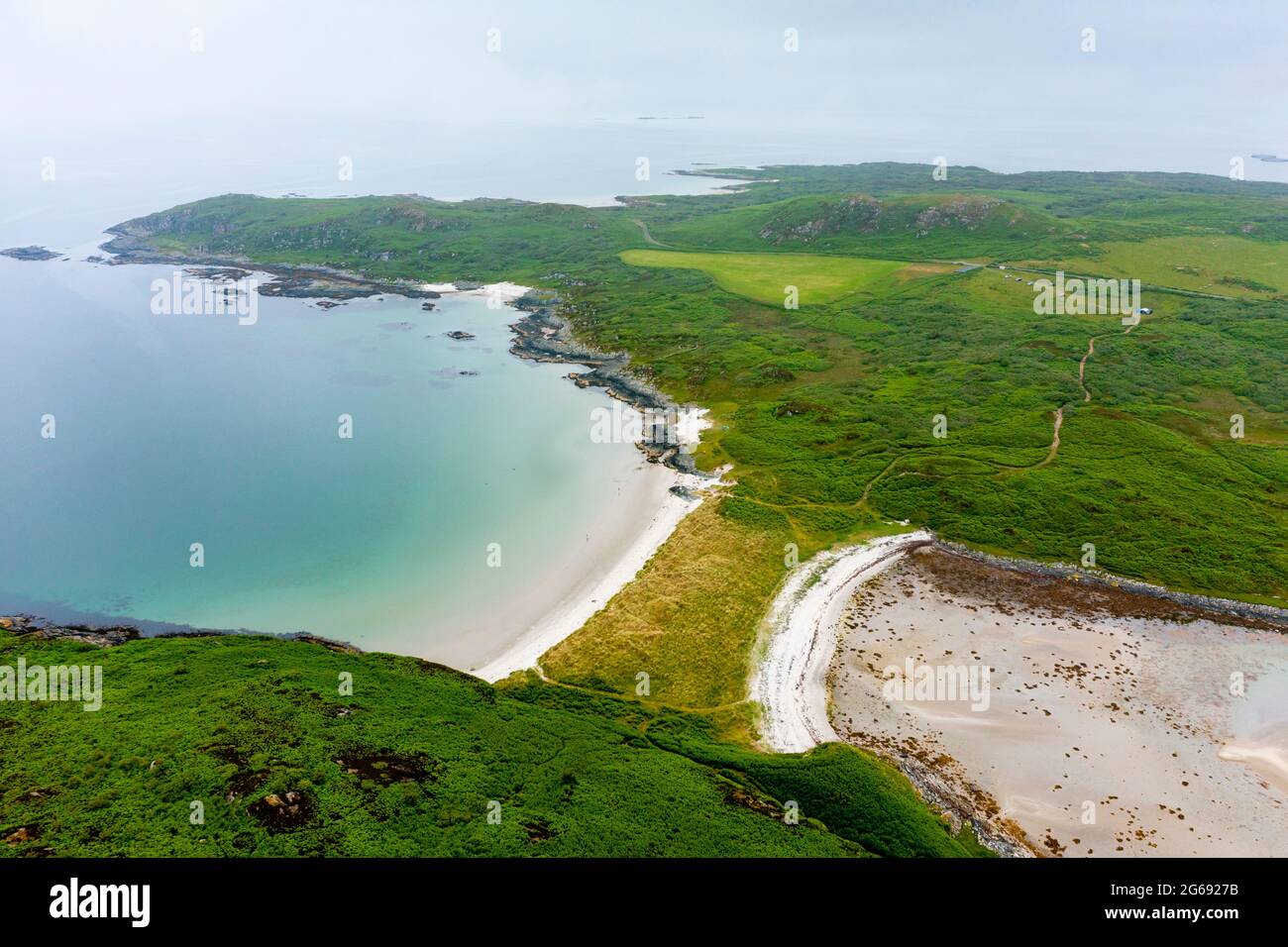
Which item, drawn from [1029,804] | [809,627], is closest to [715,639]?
[809,627]

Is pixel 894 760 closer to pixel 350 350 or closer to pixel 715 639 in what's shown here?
pixel 715 639

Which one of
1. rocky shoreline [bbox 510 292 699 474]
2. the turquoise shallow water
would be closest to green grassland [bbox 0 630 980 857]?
the turquoise shallow water

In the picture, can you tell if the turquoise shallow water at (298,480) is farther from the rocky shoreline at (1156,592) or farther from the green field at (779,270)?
the green field at (779,270)

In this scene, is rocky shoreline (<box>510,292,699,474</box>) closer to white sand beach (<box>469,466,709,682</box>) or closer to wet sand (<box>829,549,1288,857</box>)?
white sand beach (<box>469,466,709,682</box>)

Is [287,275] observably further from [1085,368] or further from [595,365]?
[1085,368]

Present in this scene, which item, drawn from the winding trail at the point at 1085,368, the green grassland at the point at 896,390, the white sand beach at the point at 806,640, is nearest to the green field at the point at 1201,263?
the green grassland at the point at 896,390

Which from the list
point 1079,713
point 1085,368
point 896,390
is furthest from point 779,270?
point 1079,713
